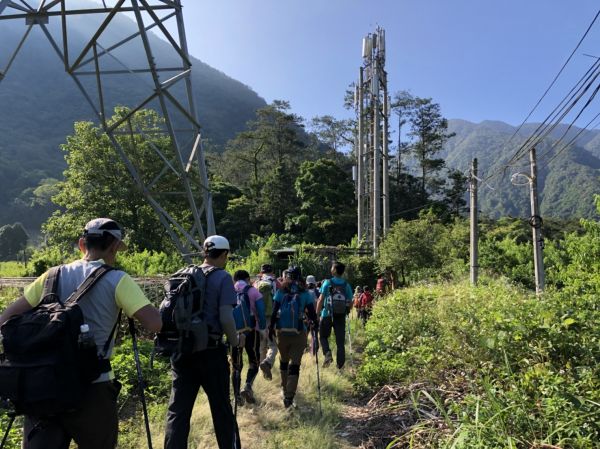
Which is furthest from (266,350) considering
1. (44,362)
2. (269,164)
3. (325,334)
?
(269,164)

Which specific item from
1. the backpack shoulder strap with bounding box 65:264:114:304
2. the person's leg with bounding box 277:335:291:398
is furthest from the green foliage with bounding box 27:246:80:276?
the backpack shoulder strap with bounding box 65:264:114:304

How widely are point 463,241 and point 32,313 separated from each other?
26602 millimetres

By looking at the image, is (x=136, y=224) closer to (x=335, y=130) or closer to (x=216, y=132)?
(x=335, y=130)

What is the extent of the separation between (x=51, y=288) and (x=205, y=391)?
5.04 ft

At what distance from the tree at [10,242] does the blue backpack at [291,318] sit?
62.8 m

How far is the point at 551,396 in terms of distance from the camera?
3.55m

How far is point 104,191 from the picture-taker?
87.0 feet

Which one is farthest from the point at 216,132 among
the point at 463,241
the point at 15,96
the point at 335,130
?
the point at 463,241

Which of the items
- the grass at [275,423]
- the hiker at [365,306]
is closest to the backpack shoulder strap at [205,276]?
the grass at [275,423]

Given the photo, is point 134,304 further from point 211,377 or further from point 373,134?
point 373,134

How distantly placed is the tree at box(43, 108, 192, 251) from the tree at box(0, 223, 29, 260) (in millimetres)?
37729

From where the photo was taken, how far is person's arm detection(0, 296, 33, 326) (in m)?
2.59

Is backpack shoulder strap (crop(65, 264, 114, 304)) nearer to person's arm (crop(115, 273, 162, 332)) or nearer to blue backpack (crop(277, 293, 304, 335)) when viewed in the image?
person's arm (crop(115, 273, 162, 332))

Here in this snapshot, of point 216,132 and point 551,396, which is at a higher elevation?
point 216,132
